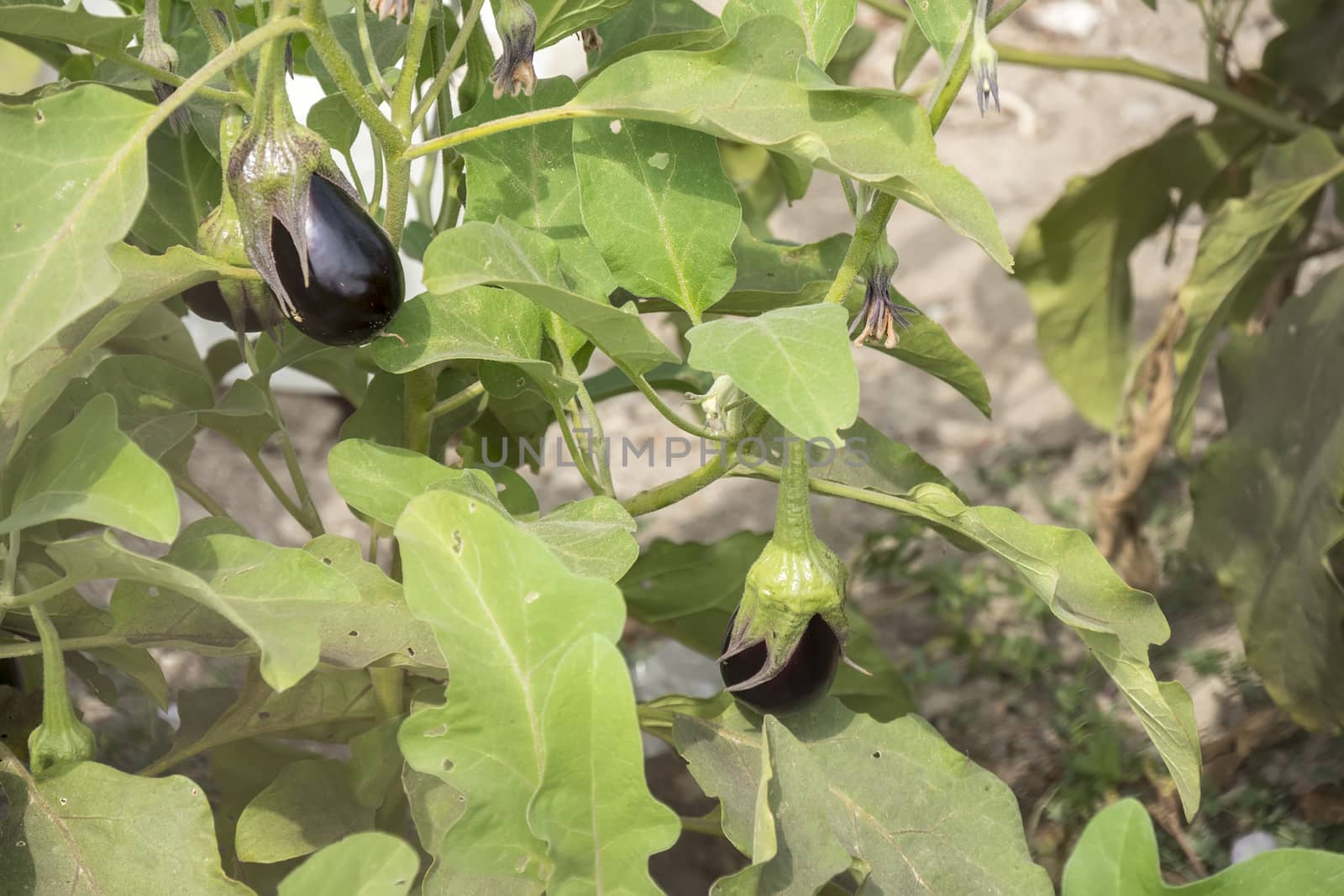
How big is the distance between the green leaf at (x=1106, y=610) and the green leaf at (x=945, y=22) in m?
0.23

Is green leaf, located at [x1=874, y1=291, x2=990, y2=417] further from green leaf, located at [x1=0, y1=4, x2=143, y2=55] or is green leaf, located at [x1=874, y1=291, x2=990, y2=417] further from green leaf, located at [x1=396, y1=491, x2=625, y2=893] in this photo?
green leaf, located at [x1=0, y1=4, x2=143, y2=55]

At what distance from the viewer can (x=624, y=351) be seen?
630 mm

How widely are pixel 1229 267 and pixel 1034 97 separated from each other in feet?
4.98

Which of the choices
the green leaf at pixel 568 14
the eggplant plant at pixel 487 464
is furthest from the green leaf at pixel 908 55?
the green leaf at pixel 568 14

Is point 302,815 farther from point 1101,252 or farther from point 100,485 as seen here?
point 1101,252

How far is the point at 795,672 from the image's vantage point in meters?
0.71

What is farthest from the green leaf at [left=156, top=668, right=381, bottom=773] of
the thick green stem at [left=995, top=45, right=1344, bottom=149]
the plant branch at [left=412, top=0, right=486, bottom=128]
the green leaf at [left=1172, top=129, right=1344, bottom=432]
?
the thick green stem at [left=995, top=45, right=1344, bottom=149]

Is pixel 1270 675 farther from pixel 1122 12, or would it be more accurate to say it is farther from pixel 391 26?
pixel 1122 12

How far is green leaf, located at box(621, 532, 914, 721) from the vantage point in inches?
40.1

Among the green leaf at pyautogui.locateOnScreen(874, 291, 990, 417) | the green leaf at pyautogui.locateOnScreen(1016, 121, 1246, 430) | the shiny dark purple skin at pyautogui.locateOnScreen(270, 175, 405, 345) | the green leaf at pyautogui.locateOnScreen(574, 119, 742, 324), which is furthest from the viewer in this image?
the green leaf at pyautogui.locateOnScreen(1016, 121, 1246, 430)

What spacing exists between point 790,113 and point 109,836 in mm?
476

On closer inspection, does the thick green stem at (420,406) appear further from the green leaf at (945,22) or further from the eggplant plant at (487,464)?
the green leaf at (945,22)

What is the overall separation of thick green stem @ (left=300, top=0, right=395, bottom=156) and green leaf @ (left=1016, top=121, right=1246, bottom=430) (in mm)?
967

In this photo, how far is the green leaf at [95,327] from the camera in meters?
0.59
